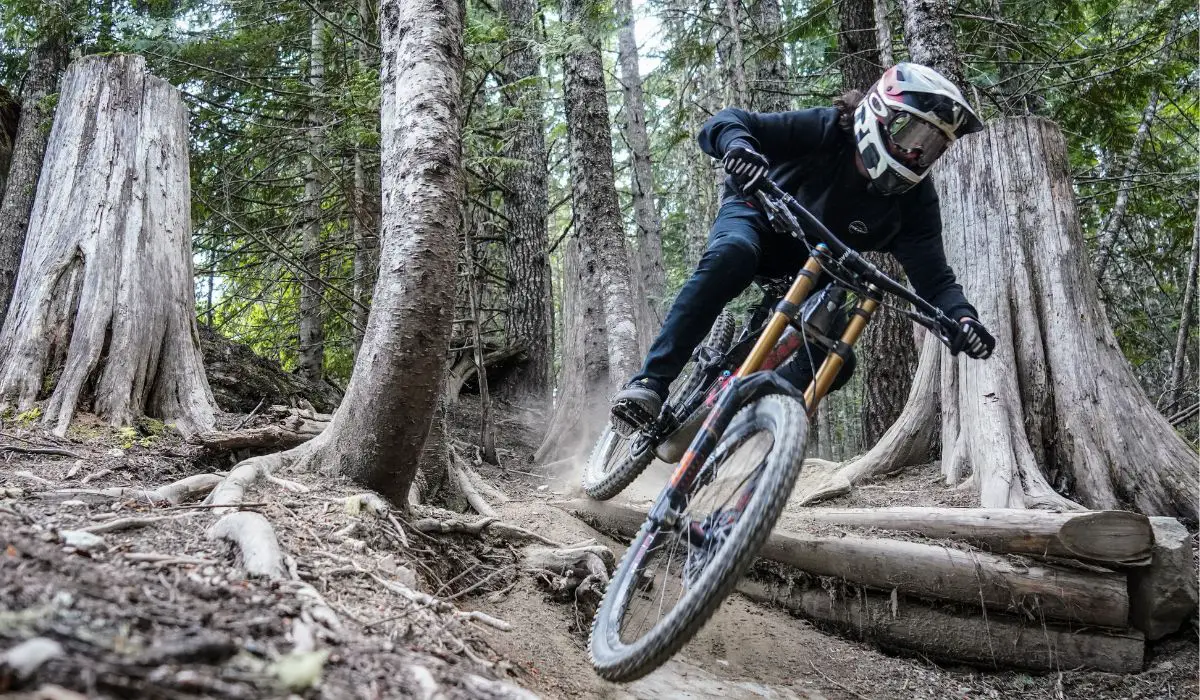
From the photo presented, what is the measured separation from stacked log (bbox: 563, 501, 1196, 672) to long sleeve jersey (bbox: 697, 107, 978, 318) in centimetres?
128

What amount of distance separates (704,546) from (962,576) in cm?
189

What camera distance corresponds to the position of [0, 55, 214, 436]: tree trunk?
4.64 metres

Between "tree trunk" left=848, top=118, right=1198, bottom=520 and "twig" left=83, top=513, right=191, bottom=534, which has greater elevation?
"tree trunk" left=848, top=118, right=1198, bottom=520

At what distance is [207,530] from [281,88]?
5866mm

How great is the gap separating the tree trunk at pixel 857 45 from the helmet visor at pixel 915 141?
5434 millimetres

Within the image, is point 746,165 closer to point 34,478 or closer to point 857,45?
point 34,478

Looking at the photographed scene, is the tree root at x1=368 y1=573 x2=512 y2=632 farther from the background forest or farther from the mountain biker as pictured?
the background forest

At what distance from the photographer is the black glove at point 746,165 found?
10.6ft

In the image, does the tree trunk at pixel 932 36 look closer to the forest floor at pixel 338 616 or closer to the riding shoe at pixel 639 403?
the forest floor at pixel 338 616

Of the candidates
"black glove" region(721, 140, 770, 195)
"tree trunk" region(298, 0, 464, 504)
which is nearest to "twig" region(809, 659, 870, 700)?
"tree trunk" region(298, 0, 464, 504)

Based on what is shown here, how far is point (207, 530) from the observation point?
103 inches

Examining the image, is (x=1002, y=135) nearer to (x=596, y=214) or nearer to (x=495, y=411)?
(x=596, y=214)

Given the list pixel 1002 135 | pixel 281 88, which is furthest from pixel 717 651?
pixel 281 88

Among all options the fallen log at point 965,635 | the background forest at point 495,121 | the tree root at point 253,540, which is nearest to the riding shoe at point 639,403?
the fallen log at point 965,635
